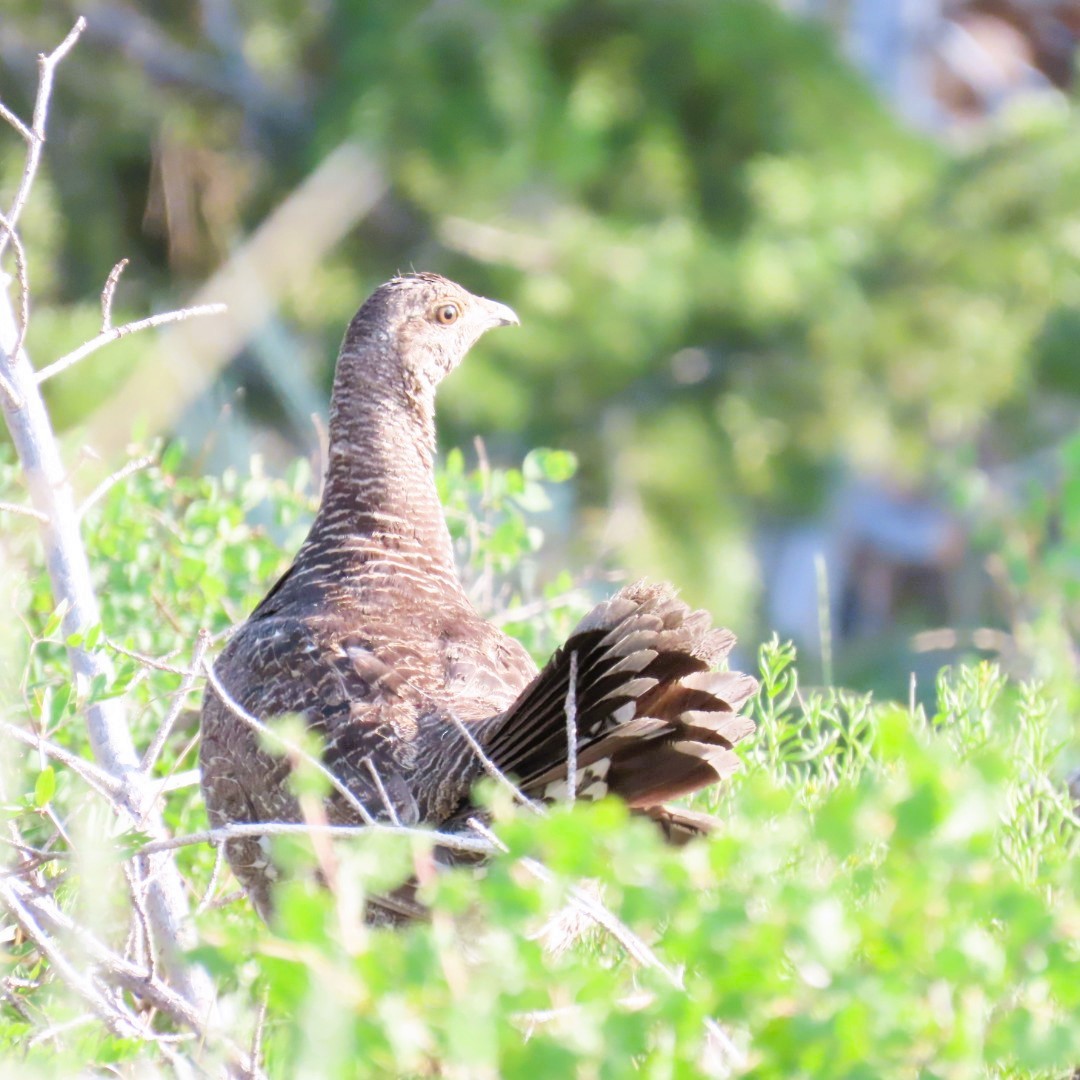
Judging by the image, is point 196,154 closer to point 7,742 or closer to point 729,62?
point 729,62

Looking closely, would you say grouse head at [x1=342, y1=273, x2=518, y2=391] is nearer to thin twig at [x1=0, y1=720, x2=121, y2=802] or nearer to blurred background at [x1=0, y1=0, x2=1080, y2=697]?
thin twig at [x1=0, y1=720, x2=121, y2=802]

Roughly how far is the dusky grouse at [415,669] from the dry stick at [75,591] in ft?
0.77

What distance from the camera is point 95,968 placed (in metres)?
2.05

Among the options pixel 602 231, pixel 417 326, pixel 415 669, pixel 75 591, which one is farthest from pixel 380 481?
pixel 602 231

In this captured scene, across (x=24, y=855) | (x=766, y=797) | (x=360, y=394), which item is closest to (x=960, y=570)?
(x=360, y=394)

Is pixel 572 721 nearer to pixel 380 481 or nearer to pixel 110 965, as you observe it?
pixel 110 965

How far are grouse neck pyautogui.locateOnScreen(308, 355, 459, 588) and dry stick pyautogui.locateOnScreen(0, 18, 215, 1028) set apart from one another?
67 centimetres

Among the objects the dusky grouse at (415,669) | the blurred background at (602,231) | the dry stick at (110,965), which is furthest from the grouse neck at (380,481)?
the blurred background at (602,231)

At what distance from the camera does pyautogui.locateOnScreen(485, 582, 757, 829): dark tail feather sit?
202 cm

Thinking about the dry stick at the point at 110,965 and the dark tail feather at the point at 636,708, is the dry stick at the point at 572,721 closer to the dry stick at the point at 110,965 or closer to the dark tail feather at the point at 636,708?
the dark tail feather at the point at 636,708

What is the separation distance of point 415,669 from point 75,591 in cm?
62

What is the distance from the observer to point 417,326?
3.33 metres

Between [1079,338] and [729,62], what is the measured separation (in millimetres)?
2863

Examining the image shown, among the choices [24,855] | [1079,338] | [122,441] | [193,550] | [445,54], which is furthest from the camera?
[1079,338]
